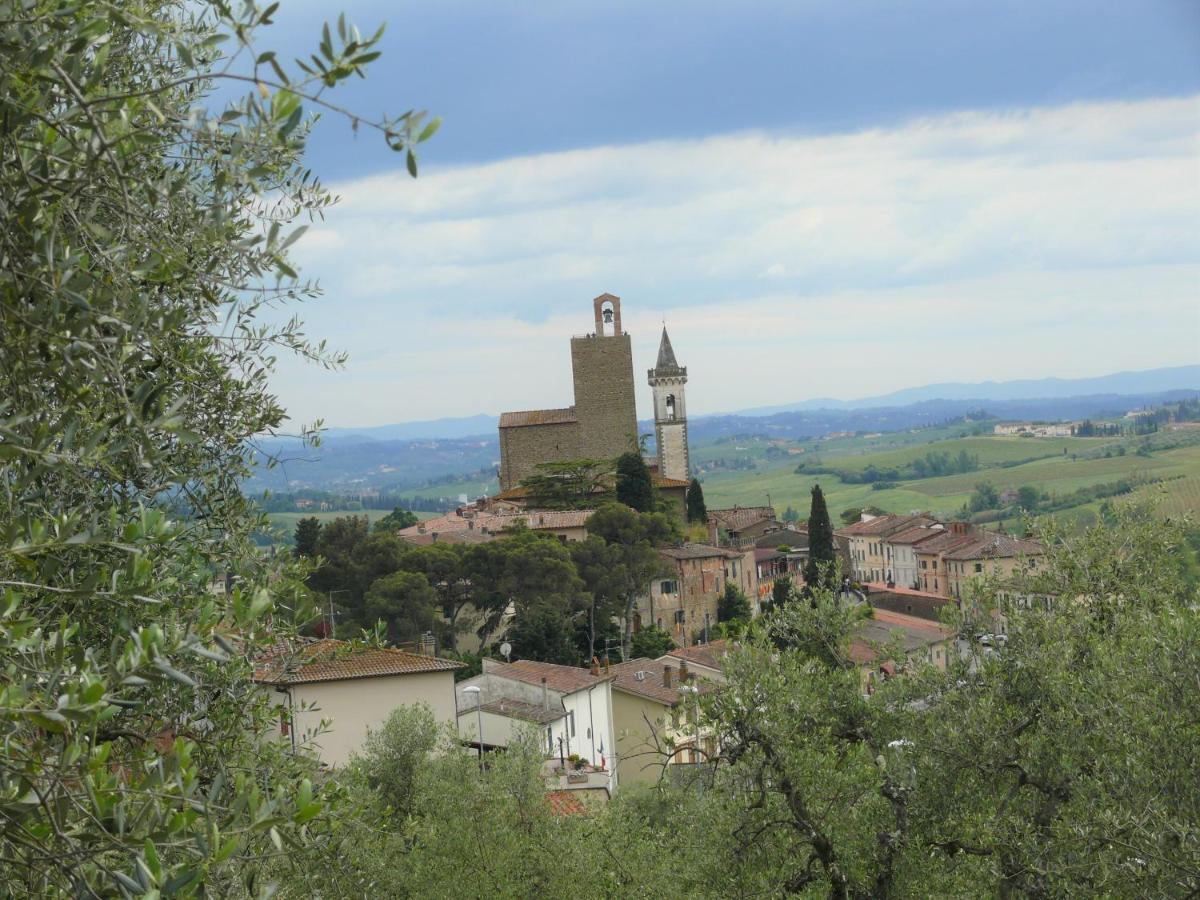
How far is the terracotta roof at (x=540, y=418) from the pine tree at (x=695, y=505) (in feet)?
30.6

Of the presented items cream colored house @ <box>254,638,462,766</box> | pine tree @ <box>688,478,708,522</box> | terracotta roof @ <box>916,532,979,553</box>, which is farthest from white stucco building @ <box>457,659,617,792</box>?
terracotta roof @ <box>916,532,979,553</box>

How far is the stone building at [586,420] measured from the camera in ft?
244

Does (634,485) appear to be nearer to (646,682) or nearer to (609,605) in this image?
(609,605)

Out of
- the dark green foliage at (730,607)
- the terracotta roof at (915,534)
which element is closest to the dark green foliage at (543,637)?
the dark green foliage at (730,607)

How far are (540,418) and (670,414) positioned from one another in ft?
43.3

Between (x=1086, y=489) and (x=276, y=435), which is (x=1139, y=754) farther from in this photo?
(x=1086, y=489)

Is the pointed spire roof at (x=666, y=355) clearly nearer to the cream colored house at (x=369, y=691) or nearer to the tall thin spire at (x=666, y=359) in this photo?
the tall thin spire at (x=666, y=359)

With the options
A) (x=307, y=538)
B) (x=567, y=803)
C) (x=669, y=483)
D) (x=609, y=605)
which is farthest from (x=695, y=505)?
(x=567, y=803)

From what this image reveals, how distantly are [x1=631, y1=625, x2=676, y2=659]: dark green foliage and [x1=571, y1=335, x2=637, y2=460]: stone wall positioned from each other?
23.4m

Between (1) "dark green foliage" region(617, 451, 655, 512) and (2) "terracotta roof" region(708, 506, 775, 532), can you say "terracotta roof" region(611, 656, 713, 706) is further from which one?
(2) "terracotta roof" region(708, 506, 775, 532)

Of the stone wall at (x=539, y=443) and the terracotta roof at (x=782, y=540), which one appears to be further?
the terracotta roof at (x=782, y=540)

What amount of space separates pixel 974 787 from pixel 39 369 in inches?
293

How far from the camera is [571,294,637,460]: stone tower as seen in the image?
7462cm

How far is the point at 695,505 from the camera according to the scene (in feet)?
228
